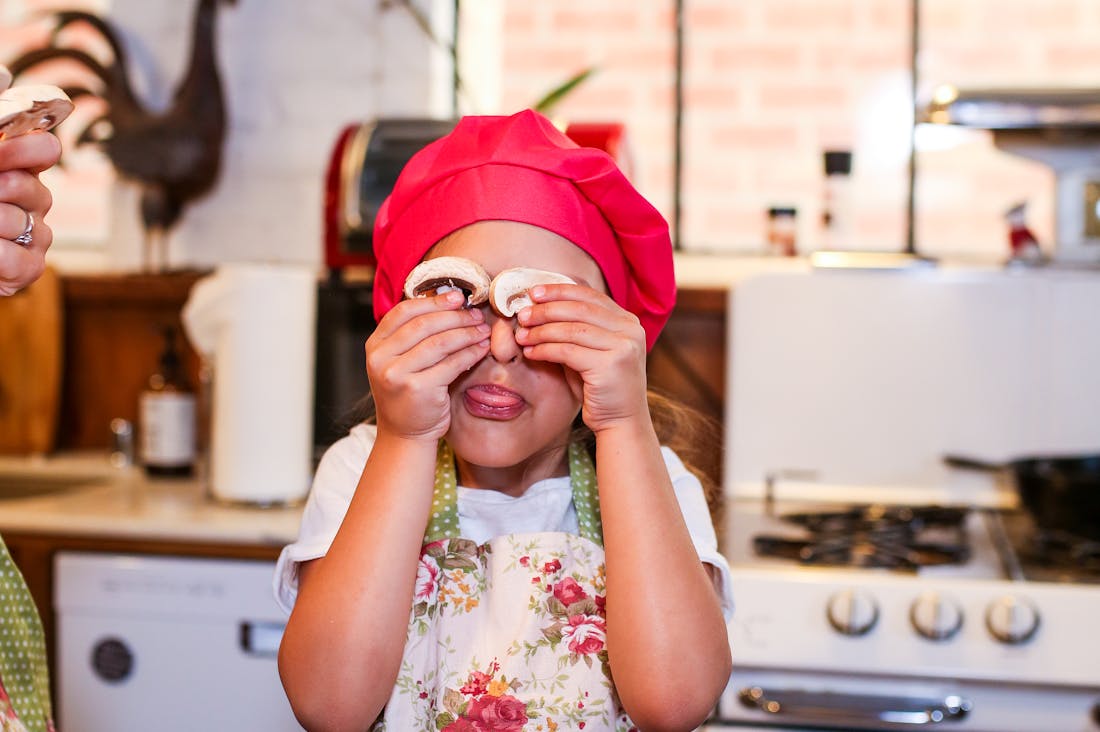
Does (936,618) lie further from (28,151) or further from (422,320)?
(28,151)

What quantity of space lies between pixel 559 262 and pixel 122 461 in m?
1.64

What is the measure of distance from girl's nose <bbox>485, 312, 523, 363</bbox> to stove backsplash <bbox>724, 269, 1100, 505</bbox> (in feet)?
4.21

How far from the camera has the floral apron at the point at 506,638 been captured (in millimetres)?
1037

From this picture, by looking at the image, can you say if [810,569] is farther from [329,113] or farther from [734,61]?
[329,113]

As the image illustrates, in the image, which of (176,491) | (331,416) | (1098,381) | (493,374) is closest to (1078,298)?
(1098,381)

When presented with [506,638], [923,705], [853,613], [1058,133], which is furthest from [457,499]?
[1058,133]

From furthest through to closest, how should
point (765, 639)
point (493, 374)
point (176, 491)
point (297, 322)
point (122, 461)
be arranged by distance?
point (122, 461)
point (176, 491)
point (297, 322)
point (765, 639)
point (493, 374)

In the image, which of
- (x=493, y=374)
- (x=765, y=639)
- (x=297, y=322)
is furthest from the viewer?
(x=297, y=322)

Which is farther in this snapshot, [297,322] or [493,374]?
[297,322]

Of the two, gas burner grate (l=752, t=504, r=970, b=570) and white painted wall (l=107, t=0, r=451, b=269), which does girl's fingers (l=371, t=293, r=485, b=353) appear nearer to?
gas burner grate (l=752, t=504, r=970, b=570)

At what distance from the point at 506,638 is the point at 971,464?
134cm

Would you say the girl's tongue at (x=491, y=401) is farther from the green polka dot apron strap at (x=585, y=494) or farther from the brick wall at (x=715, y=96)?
the brick wall at (x=715, y=96)

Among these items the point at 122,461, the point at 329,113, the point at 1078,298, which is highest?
the point at 329,113

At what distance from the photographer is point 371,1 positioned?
2455 millimetres
